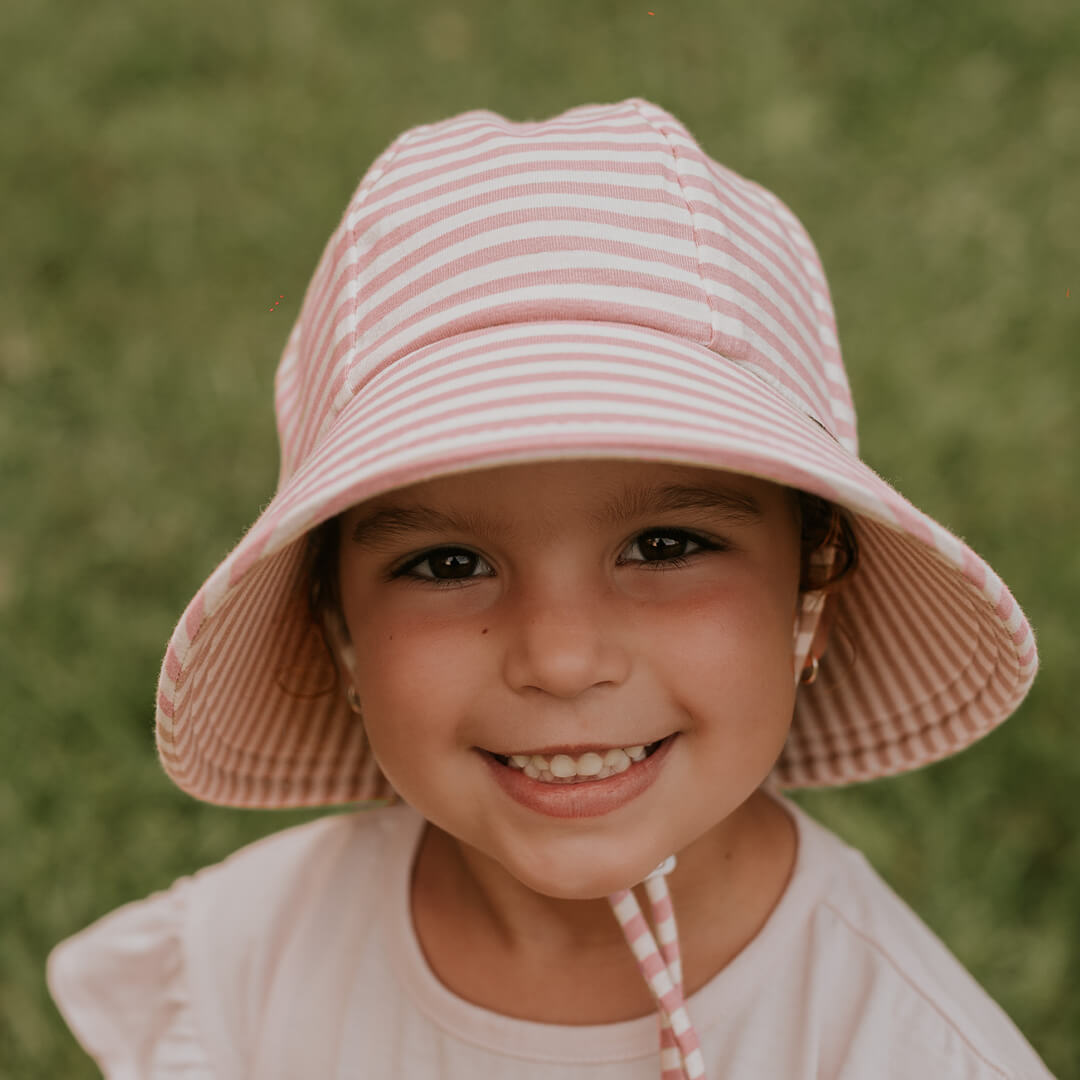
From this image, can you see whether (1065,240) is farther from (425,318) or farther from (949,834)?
(425,318)

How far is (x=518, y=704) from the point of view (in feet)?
3.42

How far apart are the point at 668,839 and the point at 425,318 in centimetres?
45

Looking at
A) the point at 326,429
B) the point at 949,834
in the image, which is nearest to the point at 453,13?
the point at 949,834

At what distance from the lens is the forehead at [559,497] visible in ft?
3.38

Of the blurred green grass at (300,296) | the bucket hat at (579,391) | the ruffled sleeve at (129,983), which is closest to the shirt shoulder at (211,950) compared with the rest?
the ruffled sleeve at (129,983)

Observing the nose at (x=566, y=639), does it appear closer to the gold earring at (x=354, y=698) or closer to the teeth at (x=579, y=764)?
the teeth at (x=579, y=764)

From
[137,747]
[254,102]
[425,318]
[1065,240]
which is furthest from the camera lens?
[254,102]

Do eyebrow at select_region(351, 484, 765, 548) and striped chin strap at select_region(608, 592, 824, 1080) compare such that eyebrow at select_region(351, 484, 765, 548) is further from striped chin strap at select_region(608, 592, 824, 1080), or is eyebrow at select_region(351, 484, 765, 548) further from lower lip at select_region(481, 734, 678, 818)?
striped chin strap at select_region(608, 592, 824, 1080)

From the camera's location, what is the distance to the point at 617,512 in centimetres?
104

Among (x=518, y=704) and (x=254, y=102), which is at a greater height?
(x=254, y=102)

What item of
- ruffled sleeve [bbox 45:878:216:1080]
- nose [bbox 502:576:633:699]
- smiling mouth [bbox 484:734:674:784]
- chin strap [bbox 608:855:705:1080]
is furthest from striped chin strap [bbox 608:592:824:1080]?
ruffled sleeve [bbox 45:878:216:1080]

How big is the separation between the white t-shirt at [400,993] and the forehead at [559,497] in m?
0.41

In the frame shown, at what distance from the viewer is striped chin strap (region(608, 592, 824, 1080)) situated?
1126 mm

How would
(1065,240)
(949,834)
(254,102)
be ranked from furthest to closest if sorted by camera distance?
(254,102)
(1065,240)
(949,834)
